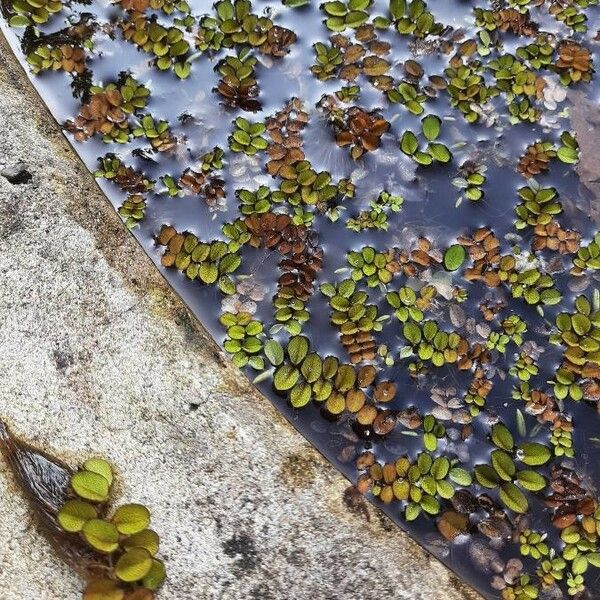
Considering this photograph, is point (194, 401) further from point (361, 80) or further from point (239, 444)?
point (361, 80)

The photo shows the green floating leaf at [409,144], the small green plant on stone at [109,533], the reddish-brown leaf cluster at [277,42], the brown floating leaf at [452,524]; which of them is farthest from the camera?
the reddish-brown leaf cluster at [277,42]

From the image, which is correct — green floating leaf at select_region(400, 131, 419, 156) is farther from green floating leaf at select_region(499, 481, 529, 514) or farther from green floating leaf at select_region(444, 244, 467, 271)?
green floating leaf at select_region(499, 481, 529, 514)

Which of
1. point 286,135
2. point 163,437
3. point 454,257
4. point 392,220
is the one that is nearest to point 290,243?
point 392,220

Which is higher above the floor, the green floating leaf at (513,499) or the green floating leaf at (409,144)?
the green floating leaf at (409,144)

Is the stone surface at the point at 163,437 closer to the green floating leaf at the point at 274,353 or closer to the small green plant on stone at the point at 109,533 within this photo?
the small green plant on stone at the point at 109,533

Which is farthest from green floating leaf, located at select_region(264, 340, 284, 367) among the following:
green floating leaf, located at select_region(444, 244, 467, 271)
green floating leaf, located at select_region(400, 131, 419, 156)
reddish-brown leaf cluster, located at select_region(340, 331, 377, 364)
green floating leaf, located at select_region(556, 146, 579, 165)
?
green floating leaf, located at select_region(556, 146, 579, 165)

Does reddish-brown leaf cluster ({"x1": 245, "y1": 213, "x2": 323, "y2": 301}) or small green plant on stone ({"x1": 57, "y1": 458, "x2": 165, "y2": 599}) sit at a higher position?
reddish-brown leaf cluster ({"x1": 245, "y1": 213, "x2": 323, "y2": 301})

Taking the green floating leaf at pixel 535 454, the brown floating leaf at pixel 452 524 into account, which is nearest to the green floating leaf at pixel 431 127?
the green floating leaf at pixel 535 454
